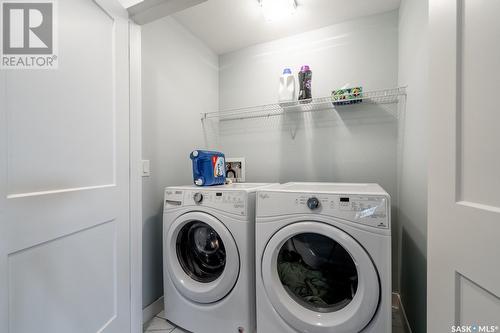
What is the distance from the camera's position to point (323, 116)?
188 cm

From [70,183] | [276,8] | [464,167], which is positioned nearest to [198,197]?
[70,183]

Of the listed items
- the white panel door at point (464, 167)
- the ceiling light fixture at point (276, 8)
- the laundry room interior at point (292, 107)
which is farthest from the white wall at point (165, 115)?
the white panel door at point (464, 167)

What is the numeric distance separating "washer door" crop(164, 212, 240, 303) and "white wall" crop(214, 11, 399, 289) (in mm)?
884

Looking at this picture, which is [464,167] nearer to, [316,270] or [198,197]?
[316,270]

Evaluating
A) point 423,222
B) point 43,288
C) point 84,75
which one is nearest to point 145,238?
point 43,288

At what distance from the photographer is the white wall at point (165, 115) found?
149 centimetres

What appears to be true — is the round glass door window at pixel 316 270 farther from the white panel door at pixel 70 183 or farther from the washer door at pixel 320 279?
the white panel door at pixel 70 183

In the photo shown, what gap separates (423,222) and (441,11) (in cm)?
88

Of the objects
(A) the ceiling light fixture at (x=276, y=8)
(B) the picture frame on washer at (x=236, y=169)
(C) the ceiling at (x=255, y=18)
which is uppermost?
(C) the ceiling at (x=255, y=18)

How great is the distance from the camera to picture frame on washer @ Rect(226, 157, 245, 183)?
207 cm

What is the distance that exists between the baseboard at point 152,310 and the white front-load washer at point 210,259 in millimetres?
161

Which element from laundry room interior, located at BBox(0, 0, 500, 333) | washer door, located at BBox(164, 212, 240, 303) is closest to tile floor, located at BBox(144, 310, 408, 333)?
laundry room interior, located at BBox(0, 0, 500, 333)

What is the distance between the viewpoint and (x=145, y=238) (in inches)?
57.5

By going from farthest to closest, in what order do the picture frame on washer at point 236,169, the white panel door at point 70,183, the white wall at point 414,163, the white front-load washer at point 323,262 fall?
1. the picture frame on washer at point 236,169
2. the white wall at point 414,163
3. the white front-load washer at point 323,262
4. the white panel door at point 70,183
